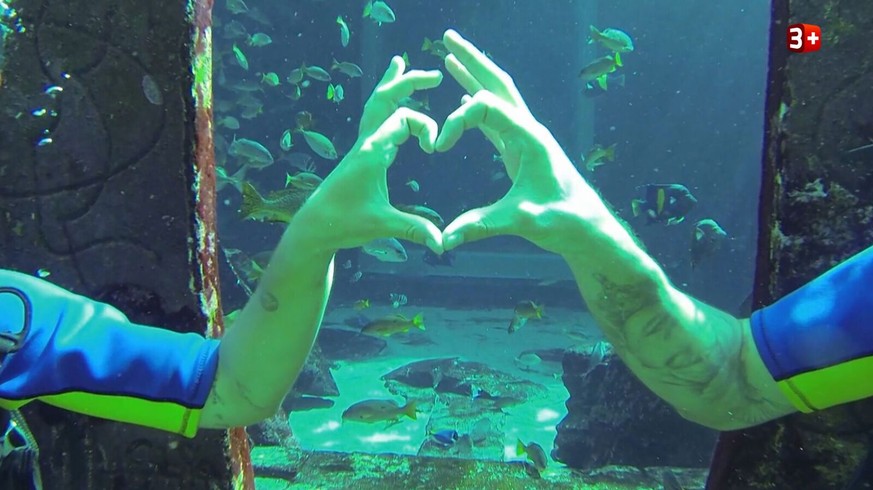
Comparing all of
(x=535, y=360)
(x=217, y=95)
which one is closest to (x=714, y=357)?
(x=535, y=360)

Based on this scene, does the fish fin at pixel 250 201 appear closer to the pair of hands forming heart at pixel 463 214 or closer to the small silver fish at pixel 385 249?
the small silver fish at pixel 385 249

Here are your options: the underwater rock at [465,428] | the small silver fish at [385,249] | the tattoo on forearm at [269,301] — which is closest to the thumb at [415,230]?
the tattoo on forearm at [269,301]

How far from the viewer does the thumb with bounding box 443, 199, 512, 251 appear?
1479 millimetres

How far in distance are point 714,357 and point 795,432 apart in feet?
2.09

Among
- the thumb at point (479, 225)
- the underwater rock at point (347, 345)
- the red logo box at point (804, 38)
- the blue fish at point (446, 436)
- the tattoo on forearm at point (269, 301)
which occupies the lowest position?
the underwater rock at point (347, 345)

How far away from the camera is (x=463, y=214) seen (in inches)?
63.4

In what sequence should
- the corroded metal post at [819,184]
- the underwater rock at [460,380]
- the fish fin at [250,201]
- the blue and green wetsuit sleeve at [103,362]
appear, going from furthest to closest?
1. the underwater rock at [460,380]
2. the fish fin at [250,201]
3. the corroded metal post at [819,184]
4. the blue and green wetsuit sleeve at [103,362]

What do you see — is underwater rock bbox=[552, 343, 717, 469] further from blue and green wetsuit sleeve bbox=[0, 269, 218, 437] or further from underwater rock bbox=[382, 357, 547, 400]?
blue and green wetsuit sleeve bbox=[0, 269, 218, 437]

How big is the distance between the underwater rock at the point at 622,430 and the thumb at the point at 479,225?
5.04 m

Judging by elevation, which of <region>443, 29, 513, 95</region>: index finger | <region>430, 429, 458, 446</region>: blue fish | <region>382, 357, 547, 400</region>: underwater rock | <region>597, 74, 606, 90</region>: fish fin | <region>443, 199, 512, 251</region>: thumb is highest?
<region>597, 74, 606, 90</region>: fish fin

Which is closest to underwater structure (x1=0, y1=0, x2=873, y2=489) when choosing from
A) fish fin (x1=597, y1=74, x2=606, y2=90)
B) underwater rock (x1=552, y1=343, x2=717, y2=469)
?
underwater rock (x1=552, y1=343, x2=717, y2=469)

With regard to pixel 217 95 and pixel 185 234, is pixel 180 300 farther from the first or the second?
pixel 217 95

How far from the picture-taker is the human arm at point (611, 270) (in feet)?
5.32

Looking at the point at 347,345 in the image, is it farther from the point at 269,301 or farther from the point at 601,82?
the point at 269,301
